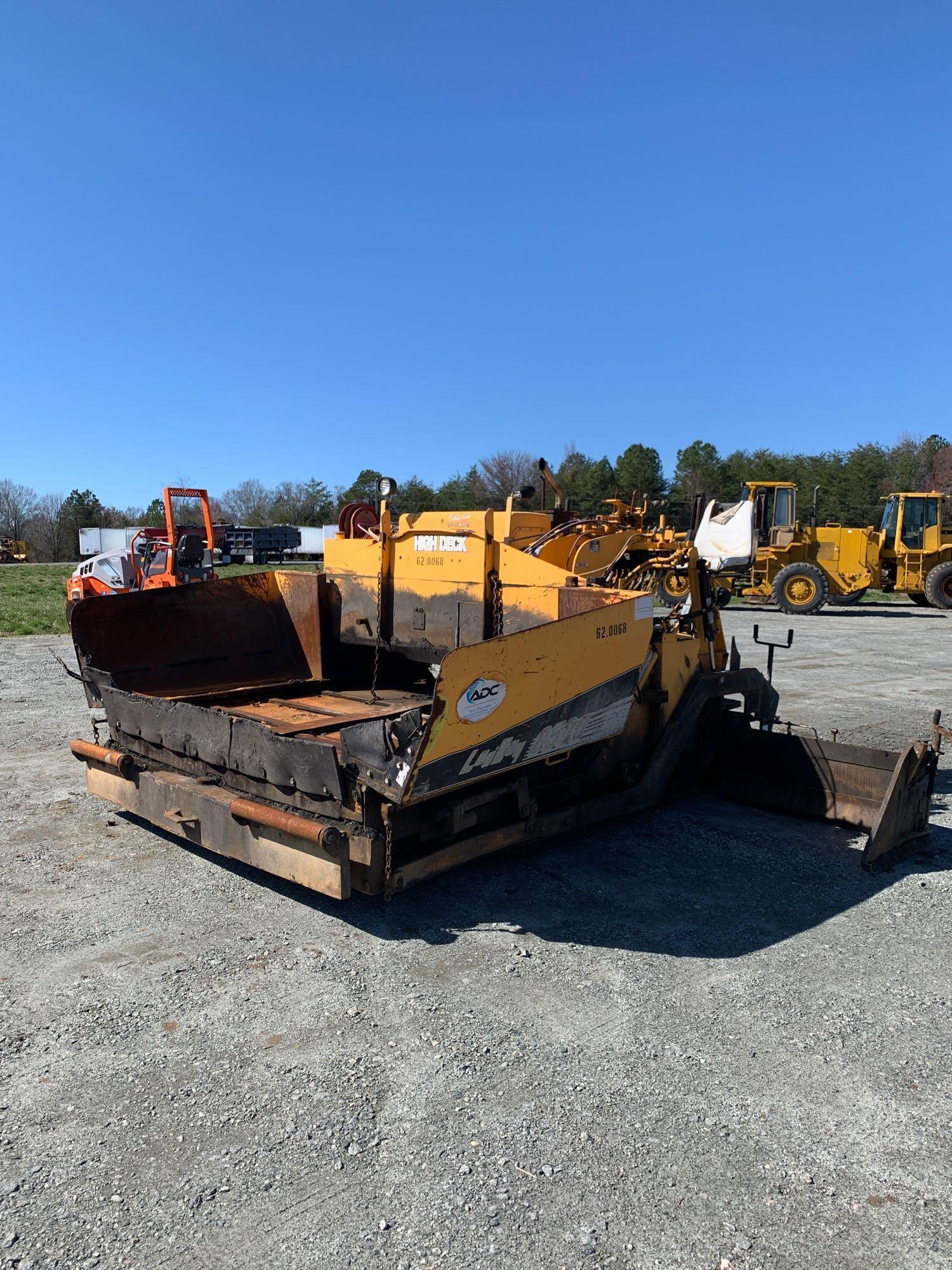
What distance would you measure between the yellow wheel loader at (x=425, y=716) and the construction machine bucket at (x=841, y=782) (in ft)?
0.04

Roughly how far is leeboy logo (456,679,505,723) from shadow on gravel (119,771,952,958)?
3.52ft

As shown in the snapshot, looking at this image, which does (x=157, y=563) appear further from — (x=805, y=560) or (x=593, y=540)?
(x=805, y=560)

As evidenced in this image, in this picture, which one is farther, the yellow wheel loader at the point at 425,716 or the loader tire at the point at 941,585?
the loader tire at the point at 941,585

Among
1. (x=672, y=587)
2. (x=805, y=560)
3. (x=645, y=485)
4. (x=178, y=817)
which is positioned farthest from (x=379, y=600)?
(x=645, y=485)

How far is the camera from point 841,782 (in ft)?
18.6

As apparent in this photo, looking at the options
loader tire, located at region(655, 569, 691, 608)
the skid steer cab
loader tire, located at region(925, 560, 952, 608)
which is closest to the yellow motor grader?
loader tire, located at region(655, 569, 691, 608)

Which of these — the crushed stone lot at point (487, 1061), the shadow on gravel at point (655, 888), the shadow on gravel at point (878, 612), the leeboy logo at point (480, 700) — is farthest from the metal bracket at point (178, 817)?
the shadow on gravel at point (878, 612)

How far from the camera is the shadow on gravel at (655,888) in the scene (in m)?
4.24

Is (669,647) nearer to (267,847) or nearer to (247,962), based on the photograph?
(267,847)

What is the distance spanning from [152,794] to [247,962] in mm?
1488

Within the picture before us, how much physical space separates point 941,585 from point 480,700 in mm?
22357

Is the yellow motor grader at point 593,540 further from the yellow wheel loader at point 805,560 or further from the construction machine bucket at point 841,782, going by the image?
the yellow wheel loader at point 805,560

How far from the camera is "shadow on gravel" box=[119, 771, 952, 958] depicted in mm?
4242

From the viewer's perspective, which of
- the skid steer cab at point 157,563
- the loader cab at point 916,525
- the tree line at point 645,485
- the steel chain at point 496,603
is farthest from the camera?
the tree line at point 645,485
